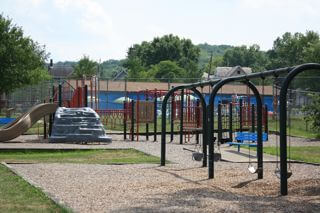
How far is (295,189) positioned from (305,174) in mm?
2733

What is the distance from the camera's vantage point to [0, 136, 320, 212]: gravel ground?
8.34 m

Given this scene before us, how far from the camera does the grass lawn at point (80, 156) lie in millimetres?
15758

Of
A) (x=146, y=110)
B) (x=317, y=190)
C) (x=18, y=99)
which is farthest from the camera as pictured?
(x=18, y=99)

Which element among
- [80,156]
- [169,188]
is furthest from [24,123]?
[169,188]

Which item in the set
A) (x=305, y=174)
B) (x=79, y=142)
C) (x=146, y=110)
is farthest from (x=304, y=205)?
(x=146, y=110)

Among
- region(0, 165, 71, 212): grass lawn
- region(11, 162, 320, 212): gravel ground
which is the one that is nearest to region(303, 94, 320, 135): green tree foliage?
region(11, 162, 320, 212): gravel ground

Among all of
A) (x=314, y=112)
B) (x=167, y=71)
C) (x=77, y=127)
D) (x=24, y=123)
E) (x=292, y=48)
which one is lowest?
(x=77, y=127)

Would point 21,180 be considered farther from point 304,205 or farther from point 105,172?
point 304,205

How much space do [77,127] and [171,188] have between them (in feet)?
44.9

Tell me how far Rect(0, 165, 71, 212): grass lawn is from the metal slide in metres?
12.8

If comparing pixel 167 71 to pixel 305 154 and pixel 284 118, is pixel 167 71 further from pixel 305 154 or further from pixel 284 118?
pixel 284 118

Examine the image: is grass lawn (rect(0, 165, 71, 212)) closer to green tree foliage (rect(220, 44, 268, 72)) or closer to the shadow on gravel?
the shadow on gravel

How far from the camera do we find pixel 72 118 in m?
23.7

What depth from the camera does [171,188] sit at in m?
10.2
